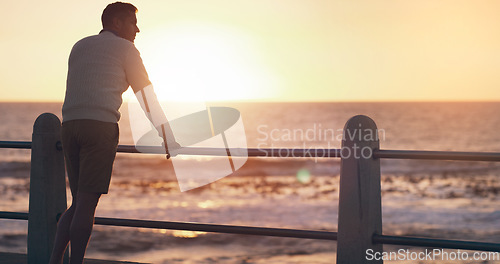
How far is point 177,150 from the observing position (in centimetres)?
319

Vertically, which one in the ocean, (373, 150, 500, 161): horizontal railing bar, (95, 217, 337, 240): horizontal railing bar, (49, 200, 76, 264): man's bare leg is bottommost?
(49, 200, 76, 264): man's bare leg

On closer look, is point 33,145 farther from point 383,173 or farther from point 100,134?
point 383,173

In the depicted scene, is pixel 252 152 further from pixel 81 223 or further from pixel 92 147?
pixel 81 223

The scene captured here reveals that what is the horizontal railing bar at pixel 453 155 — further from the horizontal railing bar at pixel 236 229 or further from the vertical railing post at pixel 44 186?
the vertical railing post at pixel 44 186

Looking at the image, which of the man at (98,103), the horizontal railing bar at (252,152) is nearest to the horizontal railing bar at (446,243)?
the horizontal railing bar at (252,152)

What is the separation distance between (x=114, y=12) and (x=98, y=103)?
510 millimetres

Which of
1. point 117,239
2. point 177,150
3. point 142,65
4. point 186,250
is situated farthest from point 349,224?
point 117,239

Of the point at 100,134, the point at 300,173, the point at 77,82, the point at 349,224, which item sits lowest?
the point at 349,224

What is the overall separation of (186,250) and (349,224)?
7225 millimetres

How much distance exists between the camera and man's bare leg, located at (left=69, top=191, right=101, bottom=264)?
10.1 feet

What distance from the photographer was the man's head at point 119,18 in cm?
312

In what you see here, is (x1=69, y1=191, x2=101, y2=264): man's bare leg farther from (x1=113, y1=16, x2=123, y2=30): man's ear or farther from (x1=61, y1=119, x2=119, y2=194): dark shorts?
(x1=113, y1=16, x2=123, y2=30): man's ear

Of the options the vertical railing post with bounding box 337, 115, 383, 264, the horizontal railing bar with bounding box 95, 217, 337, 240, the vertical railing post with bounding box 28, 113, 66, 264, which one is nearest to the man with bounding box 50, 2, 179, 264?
the horizontal railing bar with bounding box 95, 217, 337, 240

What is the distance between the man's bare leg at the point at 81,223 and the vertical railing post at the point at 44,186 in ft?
2.57
